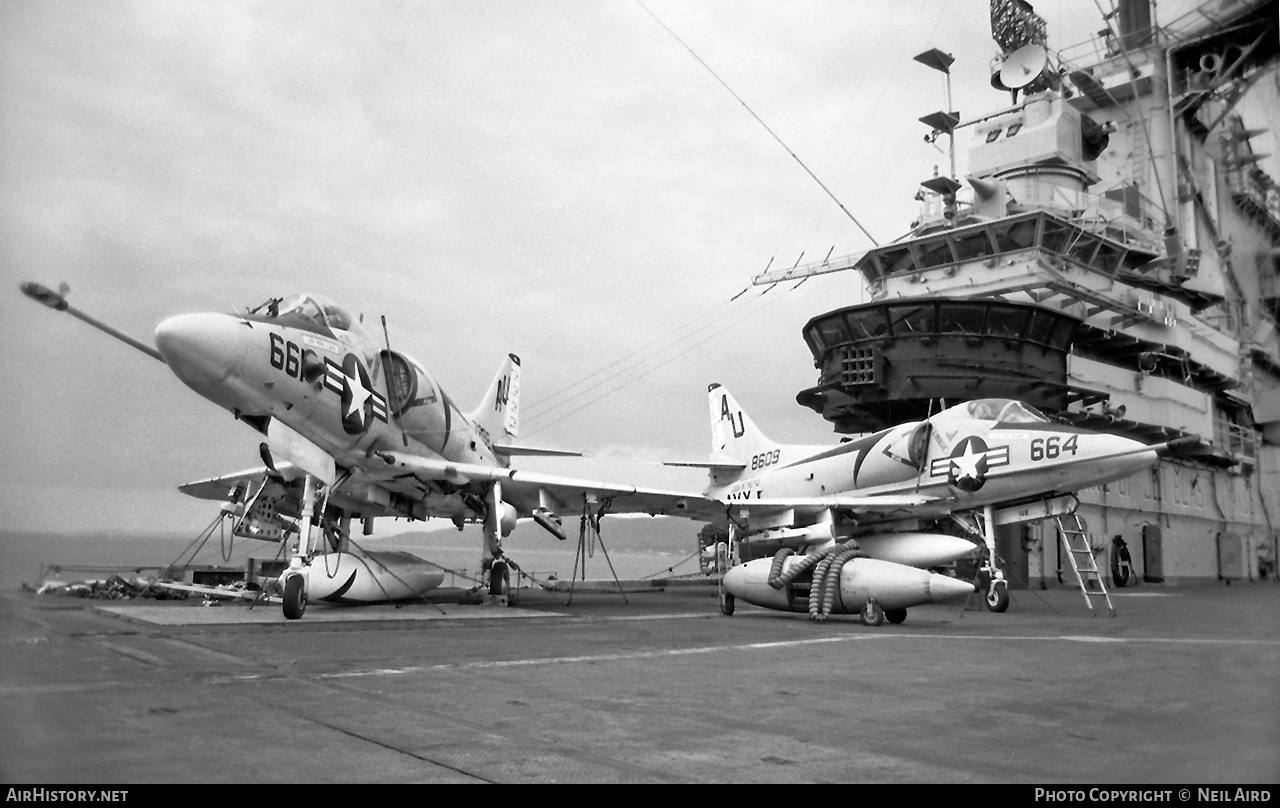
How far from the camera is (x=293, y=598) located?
1140cm

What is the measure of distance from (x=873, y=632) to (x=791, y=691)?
20.9 ft

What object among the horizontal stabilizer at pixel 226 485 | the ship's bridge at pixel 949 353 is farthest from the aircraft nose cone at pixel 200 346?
the ship's bridge at pixel 949 353

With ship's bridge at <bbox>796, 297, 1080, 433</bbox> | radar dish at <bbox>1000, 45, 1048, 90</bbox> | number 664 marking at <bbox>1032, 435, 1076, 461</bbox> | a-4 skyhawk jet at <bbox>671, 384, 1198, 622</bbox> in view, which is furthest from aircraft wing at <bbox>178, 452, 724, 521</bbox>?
radar dish at <bbox>1000, 45, 1048, 90</bbox>

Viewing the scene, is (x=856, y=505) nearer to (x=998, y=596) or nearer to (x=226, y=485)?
(x=998, y=596)

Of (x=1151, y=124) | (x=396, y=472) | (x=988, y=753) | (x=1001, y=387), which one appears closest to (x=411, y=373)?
(x=396, y=472)

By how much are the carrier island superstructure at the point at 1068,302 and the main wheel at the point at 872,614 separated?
11.6 m

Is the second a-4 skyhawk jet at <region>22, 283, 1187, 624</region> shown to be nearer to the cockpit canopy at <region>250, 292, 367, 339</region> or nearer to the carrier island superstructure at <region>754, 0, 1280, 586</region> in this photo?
the cockpit canopy at <region>250, 292, 367, 339</region>

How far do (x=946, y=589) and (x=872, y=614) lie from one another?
1240 mm

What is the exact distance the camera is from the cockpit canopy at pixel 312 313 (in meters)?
11.8

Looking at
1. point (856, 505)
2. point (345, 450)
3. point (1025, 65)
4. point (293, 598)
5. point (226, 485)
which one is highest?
point (1025, 65)

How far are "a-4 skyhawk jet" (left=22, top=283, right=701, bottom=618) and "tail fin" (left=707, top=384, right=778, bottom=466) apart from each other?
26.1 ft

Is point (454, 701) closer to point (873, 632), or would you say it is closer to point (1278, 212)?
point (1278, 212)

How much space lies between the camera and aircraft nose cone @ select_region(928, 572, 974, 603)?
519 inches

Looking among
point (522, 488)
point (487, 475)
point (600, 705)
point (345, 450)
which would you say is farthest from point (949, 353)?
point (600, 705)
